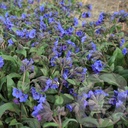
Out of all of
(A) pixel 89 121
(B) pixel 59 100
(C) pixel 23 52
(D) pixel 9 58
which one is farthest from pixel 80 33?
(A) pixel 89 121

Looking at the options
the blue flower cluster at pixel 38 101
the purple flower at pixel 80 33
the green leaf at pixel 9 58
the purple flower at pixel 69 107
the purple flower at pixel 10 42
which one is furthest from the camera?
the purple flower at pixel 80 33

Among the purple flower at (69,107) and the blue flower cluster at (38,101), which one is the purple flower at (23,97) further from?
the purple flower at (69,107)

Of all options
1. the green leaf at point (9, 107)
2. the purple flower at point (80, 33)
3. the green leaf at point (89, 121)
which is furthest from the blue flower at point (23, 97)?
the purple flower at point (80, 33)

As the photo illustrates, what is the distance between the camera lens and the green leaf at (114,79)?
2635mm

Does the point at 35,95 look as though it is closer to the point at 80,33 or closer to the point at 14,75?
the point at 14,75

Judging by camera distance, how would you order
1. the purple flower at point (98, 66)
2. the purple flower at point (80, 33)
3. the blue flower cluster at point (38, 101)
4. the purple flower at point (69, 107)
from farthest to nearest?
the purple flower at point (80, 33), the purple flower at point (98, 66), the purple flower at point (69, 107), the blue flower cluster at point (38, 101)

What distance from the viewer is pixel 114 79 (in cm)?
269

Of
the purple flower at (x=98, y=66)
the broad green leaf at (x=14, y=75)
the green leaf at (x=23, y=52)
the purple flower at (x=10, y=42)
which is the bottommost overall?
the broad green leaf at (x=14, y=75)

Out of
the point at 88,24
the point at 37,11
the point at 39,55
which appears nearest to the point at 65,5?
the point at 37,11

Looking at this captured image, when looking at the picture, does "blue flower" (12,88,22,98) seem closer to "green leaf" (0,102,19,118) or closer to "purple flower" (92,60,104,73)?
"green leaf" (0,102,19,118)

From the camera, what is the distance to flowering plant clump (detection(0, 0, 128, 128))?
7.16 ft

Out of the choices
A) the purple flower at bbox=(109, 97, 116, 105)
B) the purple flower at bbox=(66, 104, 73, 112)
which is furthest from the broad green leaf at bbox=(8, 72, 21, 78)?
the purple flower at bbox=(109, 97, 116, 105)

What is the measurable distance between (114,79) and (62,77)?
0.46 metres

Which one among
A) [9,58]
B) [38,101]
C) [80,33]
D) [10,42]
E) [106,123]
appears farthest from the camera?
[80,33]
